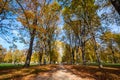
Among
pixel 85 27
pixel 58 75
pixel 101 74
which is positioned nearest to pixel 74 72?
pixel 58 75

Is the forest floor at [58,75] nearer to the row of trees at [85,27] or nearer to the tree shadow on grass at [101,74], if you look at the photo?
the tree shadow on grass at [101,74]

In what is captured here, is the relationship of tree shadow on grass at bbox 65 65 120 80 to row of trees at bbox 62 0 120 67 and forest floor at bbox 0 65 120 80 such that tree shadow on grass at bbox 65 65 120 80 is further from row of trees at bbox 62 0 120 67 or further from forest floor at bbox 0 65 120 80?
row of trees at bbox 62 0 120 67

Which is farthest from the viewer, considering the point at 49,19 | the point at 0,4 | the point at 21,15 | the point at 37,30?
the point at 49,19

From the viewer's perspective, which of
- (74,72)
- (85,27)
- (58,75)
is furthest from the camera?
(85,27)

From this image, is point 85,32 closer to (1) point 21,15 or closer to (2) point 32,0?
(2) point 32,0

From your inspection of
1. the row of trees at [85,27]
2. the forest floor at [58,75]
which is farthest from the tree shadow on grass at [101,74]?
the row of trees at [85,27]

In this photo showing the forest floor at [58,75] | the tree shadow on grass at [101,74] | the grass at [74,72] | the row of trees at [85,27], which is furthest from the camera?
the row of trees at [85,27]

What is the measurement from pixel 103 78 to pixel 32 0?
15284mm

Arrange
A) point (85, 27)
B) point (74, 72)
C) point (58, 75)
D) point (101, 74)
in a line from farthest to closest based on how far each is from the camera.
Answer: point (85, 27) < point (74, 72) < point (101, 74) < point (58, 75)

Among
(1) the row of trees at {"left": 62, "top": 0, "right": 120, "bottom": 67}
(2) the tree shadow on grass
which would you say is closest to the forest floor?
(2) the tree shadow on grass

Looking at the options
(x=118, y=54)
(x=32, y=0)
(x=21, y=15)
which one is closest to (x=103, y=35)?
(x=32, y=0)

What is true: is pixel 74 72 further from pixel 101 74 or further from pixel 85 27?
pixel 85 27

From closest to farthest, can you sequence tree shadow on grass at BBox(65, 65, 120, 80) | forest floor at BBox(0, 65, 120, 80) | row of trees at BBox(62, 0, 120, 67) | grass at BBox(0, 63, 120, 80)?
forest floor at BBox(0, 65, 120, 80)
grass at BBox(0, 63, 120, 80)
tree shadow on grass at BBox(65, 65, 120, 80)
row of trees at BBox(62, 0, 120, 67)

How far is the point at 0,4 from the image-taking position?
15984mm
